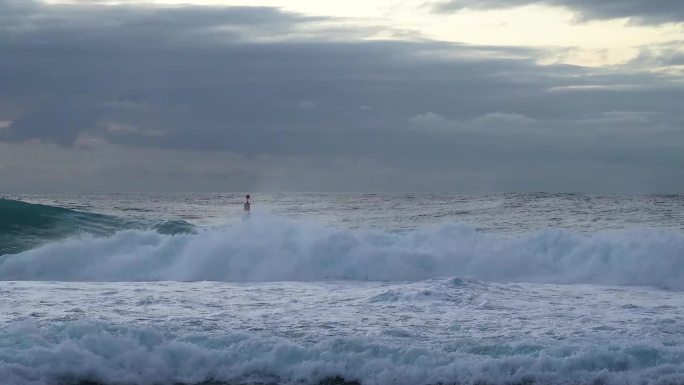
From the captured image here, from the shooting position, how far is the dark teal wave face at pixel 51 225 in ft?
85.3

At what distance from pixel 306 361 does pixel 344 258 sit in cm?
941

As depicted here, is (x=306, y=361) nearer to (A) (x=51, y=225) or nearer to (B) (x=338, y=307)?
(B) (x=338, y=307)

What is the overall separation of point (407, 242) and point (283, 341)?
11.9 meters

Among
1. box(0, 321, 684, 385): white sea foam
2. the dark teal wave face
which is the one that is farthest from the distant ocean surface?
the dark teal wave face

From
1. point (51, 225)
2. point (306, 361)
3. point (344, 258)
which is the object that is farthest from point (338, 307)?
point (51, 225)

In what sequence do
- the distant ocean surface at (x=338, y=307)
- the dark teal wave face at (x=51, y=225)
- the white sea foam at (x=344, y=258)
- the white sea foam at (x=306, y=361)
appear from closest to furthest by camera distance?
the white sea foam at (x=306, y=361) < the distant ocean surface at (x=338, y=307) < the white sea foam at (x=344, y=258) < the dark teal wave face at (x=51, y=225)

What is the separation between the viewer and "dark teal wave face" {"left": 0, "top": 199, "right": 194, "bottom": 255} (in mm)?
25984

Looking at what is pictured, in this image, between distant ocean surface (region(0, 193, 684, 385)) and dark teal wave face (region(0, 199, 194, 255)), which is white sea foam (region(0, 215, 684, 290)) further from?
dark teal wave face (region(0, 199, 194, 255))

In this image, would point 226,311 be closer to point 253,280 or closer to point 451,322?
point 451,322

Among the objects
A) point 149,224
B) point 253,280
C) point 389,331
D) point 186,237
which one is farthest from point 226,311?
point 149,224

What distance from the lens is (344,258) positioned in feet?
64.8

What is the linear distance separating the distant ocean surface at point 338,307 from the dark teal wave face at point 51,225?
153 millimetres

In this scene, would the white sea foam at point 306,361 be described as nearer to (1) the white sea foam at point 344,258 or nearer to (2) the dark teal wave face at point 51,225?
(1) the white sea foam at point 344,258

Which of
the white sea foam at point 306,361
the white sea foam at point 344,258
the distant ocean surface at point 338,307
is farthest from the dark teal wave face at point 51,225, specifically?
the white sea foam at point 306,361
